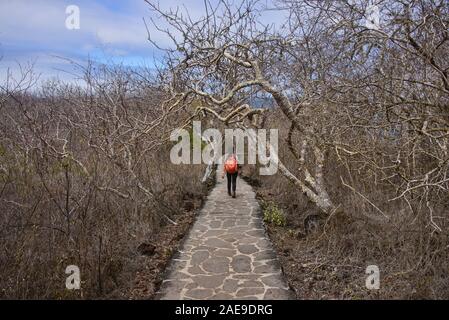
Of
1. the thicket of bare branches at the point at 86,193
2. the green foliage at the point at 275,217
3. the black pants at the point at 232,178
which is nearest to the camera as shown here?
the thicket of bare branches at the point at 86,193

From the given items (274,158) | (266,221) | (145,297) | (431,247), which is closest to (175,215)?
(266,221)

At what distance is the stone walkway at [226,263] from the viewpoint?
520 centimetres

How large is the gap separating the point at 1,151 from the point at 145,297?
856cm

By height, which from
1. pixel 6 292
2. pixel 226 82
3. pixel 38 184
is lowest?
pixel 6 292

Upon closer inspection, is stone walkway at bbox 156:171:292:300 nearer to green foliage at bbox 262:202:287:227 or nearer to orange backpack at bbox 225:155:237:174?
green foliage at bbox 262:202:287:227

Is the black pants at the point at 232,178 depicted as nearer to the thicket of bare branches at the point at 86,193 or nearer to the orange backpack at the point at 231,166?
the orange backpack at the point at 231,166

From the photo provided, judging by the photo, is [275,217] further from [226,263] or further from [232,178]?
[232,178]

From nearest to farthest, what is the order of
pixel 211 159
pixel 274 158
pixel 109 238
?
pixel 109 238 → pixel 274 158 → pixel 211 159

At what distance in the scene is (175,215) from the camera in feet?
30.6

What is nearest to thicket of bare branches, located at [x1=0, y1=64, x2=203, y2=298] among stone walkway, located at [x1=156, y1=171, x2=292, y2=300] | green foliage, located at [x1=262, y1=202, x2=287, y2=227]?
stone walkway, located at [x1=156, y1=171, x2=292, y2=300]

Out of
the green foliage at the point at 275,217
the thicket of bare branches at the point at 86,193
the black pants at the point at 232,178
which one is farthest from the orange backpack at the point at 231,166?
the green foliage at the point at 275,217

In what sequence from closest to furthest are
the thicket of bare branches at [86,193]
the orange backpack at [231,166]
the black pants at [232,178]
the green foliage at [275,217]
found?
the thicket of bare branches at [86,193], the green foliage at [275,217], the orange backpack at [231,166], the black pants at [232,178]

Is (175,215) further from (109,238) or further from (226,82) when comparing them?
(226,82)
